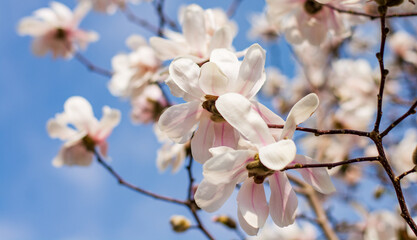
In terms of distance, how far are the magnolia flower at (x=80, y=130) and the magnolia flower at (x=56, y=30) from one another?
755 millimetres

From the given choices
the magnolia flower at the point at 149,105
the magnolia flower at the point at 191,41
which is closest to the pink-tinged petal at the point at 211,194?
the magnolia flower at the point at 191,41

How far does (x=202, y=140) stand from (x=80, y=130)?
0.65 metres

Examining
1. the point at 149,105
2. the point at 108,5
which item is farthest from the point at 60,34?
the point at 149,105

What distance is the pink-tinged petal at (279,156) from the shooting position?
0.57m

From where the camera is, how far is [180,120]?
2.34ft

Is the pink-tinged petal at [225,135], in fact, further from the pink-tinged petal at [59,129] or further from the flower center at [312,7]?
the pink-tinged petal at [59,129]

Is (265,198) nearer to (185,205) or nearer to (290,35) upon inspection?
(185,205)

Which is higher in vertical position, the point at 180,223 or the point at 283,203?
the point at 283,203

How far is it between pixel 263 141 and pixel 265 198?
4.9 inches

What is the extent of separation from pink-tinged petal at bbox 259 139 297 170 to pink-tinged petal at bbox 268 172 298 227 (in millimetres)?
110

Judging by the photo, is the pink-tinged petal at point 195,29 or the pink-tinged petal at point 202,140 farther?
the pink-tinged petal at point 195,29

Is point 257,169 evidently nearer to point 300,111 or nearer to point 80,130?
point 300,111

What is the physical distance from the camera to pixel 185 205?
3.76ft

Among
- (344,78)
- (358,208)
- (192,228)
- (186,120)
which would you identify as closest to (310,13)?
(186,120)
